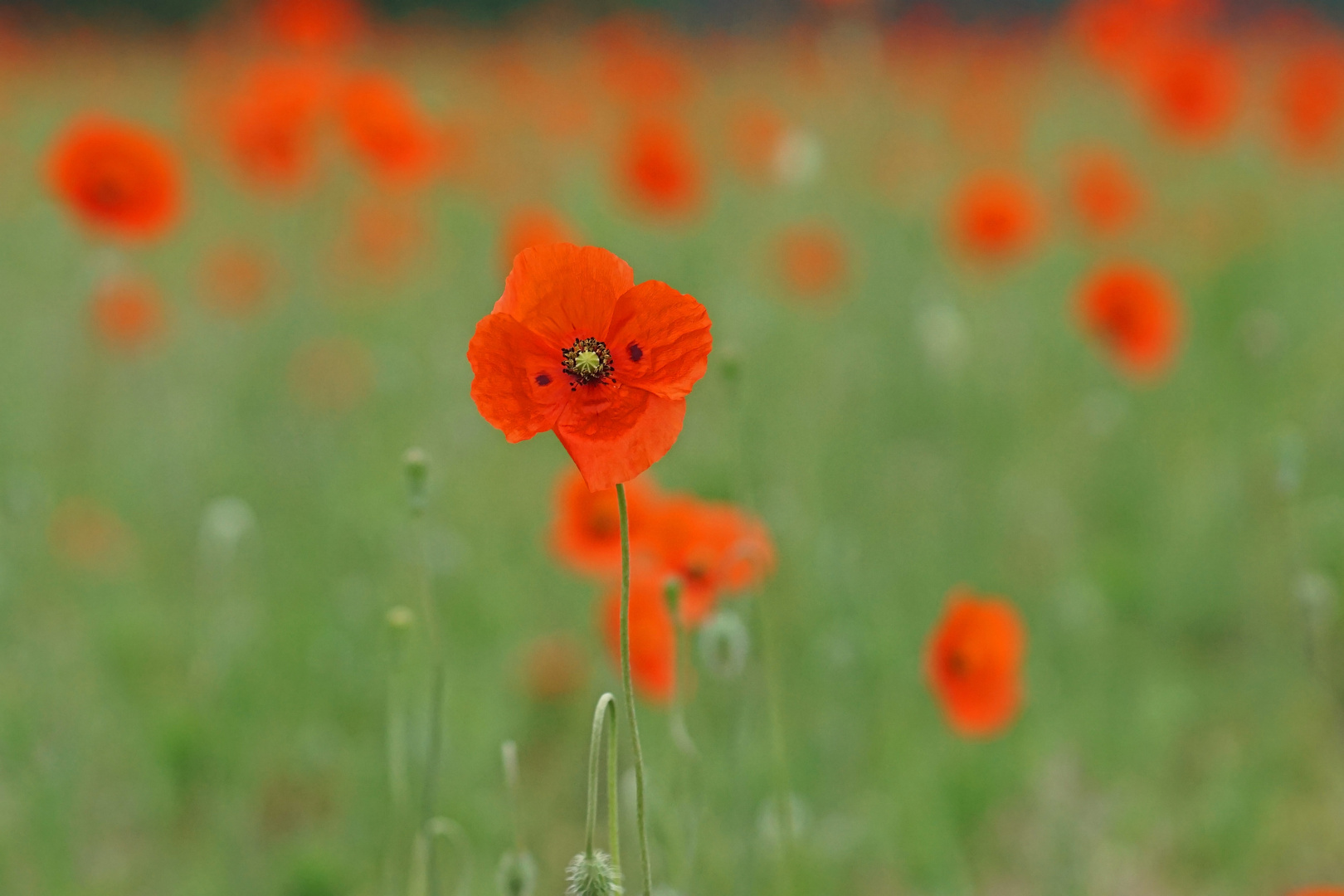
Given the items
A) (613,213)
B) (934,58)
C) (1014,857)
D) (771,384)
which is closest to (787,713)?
(1014,857)

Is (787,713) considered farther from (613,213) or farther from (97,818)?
(613,213)

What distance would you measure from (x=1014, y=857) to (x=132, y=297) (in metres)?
3.05

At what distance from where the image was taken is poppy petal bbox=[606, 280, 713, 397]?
98cm

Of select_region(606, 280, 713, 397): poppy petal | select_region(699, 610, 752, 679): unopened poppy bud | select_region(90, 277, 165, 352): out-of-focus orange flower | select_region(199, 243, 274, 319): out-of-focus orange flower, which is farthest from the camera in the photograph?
select_region(199, 243, 274, 319): out-of-focus orange flower

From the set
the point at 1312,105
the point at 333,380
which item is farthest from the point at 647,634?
the point at 1312,105

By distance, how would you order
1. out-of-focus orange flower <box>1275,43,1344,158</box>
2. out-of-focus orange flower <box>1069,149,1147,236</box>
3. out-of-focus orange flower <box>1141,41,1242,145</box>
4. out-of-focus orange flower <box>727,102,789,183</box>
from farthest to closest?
1. out-of-focus orange flower <box>727,102,789,183</box>
2. out-of-focus orange flower <box>1275,43,1344,158</box>
3. out-of-focus orange flower <box>1069,149,1147,236</box>
4. out-of-focus orange flower <box>1141,41,1242,145</box>

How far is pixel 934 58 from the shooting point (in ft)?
27.1

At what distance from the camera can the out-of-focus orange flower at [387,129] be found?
309 centimetres

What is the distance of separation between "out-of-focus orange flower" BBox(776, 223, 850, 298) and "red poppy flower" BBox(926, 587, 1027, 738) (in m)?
1.94

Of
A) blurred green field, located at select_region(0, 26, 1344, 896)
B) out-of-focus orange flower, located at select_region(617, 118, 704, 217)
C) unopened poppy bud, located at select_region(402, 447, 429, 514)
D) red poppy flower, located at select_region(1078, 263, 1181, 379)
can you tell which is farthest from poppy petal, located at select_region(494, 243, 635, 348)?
out-of-focus orange flower, located at select_region(617, 118, 704, 217)

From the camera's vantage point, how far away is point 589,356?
1017mm

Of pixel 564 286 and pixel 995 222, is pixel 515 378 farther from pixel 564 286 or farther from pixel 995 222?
pixel 995 222

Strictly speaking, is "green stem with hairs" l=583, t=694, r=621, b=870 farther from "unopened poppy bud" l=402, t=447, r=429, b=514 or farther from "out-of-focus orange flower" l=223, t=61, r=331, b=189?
"out-of-focus orange flower" l=223, t=61, r=331, b=189

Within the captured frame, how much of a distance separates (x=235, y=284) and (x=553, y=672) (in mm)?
2225
